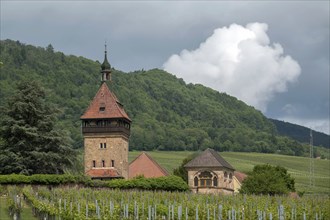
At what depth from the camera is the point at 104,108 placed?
77062mm

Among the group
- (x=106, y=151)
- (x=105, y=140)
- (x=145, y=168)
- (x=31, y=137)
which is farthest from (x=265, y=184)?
(x=31, y=137)

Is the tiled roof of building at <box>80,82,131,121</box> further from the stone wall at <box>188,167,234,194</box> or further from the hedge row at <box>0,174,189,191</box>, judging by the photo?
the hedge row at <box>0,174,189,191</box>

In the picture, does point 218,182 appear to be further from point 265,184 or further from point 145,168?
point 145,168

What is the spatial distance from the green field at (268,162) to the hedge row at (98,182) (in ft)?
163

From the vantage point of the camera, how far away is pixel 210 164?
82000mm

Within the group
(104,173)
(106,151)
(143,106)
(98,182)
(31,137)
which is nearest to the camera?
(98,182)

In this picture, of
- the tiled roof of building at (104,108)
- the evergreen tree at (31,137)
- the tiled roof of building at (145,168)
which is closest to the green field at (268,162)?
the tiled roof of building at (145,168)

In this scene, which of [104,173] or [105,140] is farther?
[105,140]

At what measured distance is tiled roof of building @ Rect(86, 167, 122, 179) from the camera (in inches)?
2869

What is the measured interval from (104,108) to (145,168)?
10789 millimetres

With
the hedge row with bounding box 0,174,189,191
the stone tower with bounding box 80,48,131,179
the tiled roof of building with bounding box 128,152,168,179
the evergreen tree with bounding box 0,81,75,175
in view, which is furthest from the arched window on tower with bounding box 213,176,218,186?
the evergreen tree with bounding box 0,81,75,175

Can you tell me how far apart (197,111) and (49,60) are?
42.1 meters

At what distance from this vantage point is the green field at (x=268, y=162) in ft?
404

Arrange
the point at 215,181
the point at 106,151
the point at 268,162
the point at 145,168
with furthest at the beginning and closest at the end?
1. the point at 268,162
2. the point at 145,168
3. the point at 215,181
4. the point at 106,151
